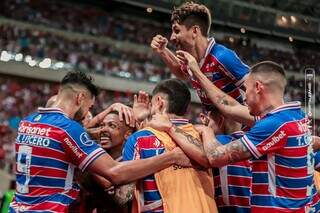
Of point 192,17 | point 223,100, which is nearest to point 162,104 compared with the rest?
point 223,100

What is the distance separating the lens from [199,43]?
3.72m

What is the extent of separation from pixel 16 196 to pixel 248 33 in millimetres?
25077

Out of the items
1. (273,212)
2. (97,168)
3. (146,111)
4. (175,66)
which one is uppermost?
(175,66)

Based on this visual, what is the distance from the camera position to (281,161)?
9.05ft

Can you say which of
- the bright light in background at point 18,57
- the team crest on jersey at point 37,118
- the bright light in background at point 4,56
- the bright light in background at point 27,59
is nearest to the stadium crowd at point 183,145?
the team crest on jersey at point 37,118

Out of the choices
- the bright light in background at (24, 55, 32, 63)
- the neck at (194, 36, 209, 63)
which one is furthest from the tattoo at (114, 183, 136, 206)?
the bright light in background at (24, 55, 32, 63)

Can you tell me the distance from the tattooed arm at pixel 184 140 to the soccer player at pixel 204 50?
1.89ft

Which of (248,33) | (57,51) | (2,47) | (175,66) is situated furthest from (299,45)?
(175,66)

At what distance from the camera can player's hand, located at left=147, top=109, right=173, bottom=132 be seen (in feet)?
9.98

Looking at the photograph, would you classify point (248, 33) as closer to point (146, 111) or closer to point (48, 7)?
point (48, 7)

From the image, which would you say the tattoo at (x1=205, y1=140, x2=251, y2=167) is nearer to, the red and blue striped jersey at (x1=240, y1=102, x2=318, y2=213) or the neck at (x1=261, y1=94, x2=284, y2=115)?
the red and blue striped jersey at (x1=240, y1=102, x2=318, y2=213)

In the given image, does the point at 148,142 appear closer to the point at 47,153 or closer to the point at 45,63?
the point at 47,153

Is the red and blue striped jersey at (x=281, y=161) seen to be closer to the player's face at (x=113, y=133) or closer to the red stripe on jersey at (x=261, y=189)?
the red stripe on jersey at (x=261, y=189)

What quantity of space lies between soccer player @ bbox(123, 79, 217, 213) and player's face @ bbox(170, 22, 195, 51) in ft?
2.16
